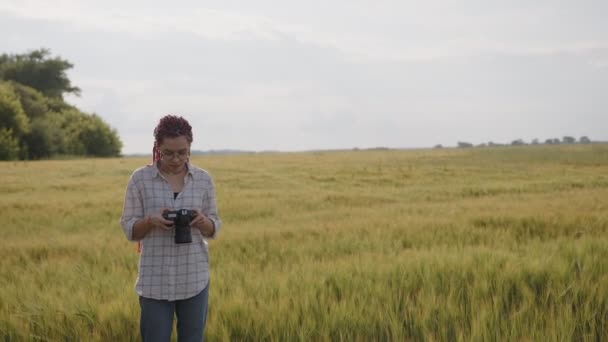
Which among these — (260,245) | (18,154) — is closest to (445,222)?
(260,245)

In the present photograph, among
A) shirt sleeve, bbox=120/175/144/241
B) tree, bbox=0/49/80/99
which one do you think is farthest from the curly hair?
tree, bbox=0/49/80/99

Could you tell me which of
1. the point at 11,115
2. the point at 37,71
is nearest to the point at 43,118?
the point at 11,115

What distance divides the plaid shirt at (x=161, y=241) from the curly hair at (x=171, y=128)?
20cm

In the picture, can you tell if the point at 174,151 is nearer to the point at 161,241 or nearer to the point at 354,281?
the point at 161,241

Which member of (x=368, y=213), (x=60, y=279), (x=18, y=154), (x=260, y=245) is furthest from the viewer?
(x=18, y=154)

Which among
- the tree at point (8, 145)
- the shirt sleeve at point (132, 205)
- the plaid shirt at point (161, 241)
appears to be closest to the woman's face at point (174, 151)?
the plaid shirt at point (161, 241)

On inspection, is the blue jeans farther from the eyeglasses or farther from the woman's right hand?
the eyeglasses

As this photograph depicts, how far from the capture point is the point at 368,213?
10.5 metres

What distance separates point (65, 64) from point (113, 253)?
226ft

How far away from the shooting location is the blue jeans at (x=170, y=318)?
2.71m

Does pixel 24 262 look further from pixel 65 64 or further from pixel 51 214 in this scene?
pixel 65 64

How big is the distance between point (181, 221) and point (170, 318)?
2.09 ft

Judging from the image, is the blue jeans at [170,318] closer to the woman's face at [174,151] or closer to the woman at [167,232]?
the woman at [167,232]

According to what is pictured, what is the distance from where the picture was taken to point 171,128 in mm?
2615
